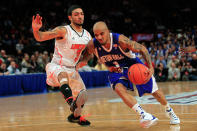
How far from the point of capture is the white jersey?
19.9ft

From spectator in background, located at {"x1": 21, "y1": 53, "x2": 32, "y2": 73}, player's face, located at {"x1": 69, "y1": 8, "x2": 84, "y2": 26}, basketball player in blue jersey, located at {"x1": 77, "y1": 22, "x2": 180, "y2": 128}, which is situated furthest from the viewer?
spectator in background, located at {"x1": 21, "y1": 53, "x2": 32, "y2": 73}

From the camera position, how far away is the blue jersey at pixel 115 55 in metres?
5.63

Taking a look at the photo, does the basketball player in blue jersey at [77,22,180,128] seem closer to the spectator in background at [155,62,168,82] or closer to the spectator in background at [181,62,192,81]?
the spectator in background at [155,62,168,82]

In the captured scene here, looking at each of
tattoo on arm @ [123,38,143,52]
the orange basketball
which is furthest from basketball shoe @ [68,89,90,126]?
tattoo on arm @ [123,38,143,52]

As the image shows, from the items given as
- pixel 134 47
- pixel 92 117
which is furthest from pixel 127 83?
pixel 92 117

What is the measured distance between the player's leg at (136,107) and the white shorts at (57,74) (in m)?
0.94

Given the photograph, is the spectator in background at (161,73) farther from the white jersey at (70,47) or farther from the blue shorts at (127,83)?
the blue shorts at (127,83)

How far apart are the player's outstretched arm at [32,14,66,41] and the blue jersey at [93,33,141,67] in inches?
24.3

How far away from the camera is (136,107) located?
5.48 metres

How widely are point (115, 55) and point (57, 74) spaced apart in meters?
1.07

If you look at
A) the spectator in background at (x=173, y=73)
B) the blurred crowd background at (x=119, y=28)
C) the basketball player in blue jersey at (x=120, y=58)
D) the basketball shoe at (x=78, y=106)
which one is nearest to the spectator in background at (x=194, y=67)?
the blurred crowd background at (x=119, y=28)

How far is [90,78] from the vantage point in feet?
52.7

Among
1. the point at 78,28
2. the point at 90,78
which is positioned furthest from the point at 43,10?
the point at 78,28

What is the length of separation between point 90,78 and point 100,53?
1033 cm
